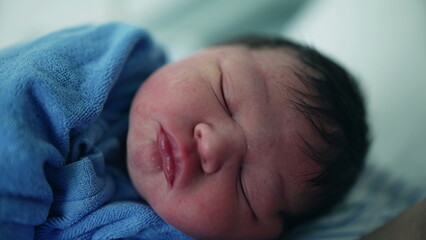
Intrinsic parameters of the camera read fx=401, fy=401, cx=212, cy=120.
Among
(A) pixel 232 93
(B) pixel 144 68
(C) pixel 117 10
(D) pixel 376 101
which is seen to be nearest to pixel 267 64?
(A) pixel 232 93

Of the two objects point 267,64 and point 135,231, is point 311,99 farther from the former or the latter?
point 135,231

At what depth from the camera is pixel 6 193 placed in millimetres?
576

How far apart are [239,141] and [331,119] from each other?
0.19 meters

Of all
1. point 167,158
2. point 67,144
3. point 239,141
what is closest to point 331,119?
point 239,141

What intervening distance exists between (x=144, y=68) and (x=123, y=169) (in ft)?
0.85

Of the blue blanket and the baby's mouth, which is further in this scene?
the baby's mouth

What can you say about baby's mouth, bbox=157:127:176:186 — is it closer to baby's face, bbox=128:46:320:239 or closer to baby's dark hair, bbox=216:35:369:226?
baby's face, bbox=128:46:320:239

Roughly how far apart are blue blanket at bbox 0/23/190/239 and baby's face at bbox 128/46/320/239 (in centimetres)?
7

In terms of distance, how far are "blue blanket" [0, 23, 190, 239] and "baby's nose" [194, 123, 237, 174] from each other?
0.16 meters

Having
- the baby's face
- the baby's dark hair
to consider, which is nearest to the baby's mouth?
the baby's face

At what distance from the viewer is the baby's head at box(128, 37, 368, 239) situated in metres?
0.73

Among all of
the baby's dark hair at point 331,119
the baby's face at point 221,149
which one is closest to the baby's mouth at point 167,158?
the baby's face at point 221,149

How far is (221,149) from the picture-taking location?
2.33 ft

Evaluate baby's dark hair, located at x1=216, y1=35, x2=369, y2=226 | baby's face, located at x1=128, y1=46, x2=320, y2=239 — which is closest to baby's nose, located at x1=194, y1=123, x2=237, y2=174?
baby's face, located at x1=128, y1=46, x2=320, y2=239
